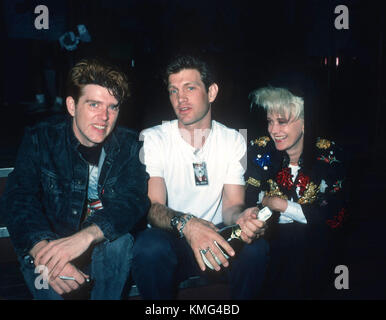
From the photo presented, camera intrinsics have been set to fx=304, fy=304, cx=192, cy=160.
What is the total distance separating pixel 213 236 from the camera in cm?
185

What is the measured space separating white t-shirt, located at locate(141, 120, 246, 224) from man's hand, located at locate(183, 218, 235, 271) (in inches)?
18.5

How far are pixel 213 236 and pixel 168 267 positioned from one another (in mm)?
344

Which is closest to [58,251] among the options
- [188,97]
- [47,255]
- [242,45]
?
[47,255]

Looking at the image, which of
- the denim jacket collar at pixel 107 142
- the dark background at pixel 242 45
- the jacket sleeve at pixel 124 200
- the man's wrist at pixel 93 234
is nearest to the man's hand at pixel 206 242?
the jacket sleeve at pixel 124 200

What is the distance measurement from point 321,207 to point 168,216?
115 cm

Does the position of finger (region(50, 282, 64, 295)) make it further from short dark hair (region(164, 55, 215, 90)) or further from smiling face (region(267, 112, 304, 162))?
smiling face (region(267, 112, 304, 162))

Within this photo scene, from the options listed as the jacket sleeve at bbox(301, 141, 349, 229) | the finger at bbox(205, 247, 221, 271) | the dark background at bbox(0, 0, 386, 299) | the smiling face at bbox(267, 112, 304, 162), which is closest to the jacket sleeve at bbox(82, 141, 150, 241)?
the finger at bbox(205, 247, 221, 271)

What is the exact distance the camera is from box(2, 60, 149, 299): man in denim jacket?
181 cm

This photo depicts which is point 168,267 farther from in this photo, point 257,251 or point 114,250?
point 257,251

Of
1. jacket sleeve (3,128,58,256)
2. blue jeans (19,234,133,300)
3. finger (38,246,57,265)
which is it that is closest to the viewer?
finger (38,246,57,265)

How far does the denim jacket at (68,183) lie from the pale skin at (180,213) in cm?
15

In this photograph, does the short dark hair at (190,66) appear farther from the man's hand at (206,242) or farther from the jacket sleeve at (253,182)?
the man's hand at (206,242)

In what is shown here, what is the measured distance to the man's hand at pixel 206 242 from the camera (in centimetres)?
182
